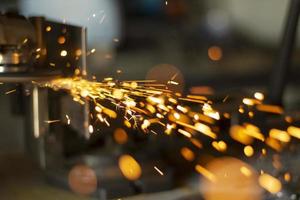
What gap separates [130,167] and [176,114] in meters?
0.20

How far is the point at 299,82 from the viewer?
146cm

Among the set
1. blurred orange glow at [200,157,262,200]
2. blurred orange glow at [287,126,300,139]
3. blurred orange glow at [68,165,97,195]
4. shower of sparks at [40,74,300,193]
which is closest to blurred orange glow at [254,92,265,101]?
shower of sparks at [40,74,300,193]

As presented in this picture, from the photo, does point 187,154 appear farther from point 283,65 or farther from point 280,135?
point 283,65

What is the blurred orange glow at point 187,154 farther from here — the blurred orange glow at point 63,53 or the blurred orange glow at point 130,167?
the blurred orange glow at point 63,53

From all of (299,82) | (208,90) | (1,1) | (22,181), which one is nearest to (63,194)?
(22,181)

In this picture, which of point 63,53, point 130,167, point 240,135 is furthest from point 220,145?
point 63,53

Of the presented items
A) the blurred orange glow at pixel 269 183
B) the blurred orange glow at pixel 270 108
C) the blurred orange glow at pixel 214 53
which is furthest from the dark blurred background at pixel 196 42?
the blurred orange glow at pixel 269 183

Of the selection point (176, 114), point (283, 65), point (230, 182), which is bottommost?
point (230, 182)

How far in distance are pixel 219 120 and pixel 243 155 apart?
0.43ft

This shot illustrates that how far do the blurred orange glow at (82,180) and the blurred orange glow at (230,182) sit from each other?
222mm

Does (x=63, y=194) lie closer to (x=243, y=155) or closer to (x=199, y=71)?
(x=243, y=155)

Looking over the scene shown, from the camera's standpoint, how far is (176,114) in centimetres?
113

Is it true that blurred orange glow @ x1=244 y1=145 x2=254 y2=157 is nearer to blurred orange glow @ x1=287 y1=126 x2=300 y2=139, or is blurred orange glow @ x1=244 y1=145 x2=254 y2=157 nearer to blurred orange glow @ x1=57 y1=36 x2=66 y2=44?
blurred orange glow @ x1=287 y1=126 x2=300 y2=139

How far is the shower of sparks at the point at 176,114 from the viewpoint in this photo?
875 mm
